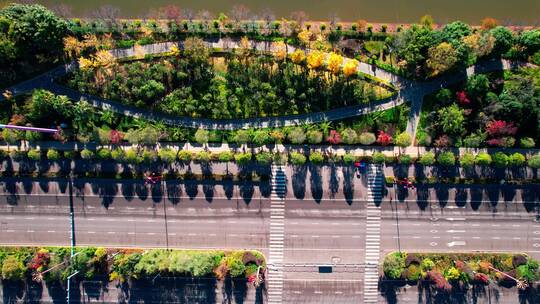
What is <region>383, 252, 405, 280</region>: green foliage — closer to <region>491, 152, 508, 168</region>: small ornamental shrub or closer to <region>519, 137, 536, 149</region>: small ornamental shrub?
<region>491, 152, 508, 168</region>: small ornamental shrub

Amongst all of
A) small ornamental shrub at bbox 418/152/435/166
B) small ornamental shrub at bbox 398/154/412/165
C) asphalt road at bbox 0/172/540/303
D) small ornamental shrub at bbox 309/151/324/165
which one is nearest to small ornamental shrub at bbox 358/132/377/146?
small ornamental shrub at bbox 398/154/412/165

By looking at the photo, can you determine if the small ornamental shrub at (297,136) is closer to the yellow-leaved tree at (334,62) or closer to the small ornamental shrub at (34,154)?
the yellow-leaved tree at (334,62)

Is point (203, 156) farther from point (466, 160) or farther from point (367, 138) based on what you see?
point (466, 160)

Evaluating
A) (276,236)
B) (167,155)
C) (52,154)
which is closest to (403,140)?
(276,236)

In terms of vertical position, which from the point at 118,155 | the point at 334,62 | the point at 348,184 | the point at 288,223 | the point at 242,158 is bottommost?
the point at 288,223

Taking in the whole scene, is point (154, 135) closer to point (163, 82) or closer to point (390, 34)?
point (163, 82)
